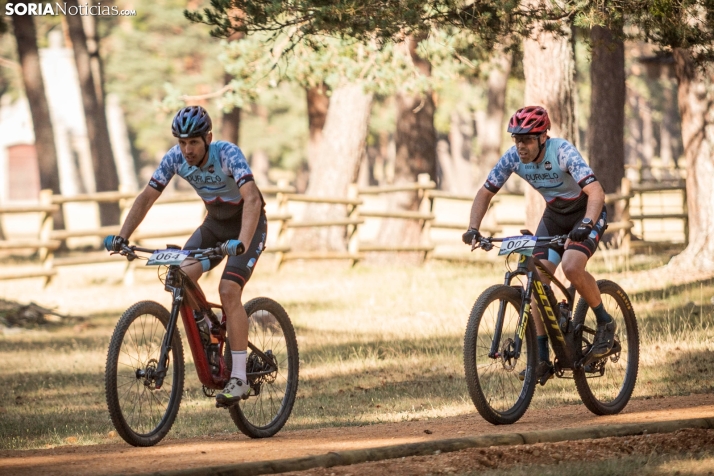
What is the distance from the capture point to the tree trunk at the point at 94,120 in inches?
1216

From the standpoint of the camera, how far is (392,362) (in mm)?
12047

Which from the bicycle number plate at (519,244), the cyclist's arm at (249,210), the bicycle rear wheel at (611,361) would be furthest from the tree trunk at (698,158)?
the cyclist's arm at (249,210)

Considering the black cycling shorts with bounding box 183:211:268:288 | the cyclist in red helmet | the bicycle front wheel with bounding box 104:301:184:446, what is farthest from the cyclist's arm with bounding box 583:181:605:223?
the bicycle front wheel with bounding box 104:301:184:446

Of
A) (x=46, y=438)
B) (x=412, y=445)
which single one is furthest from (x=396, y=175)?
(x=412, y=445)

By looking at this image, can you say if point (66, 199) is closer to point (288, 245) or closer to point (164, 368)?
point (288, 245)

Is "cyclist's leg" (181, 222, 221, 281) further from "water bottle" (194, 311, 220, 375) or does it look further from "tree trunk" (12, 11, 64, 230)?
"tree trunk" (12, 11, 64, 230)

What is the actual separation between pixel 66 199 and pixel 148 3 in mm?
53977

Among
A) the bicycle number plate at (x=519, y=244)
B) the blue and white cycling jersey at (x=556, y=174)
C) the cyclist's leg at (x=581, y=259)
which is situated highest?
the blue and white cycling jersey at (x=556, y=174)

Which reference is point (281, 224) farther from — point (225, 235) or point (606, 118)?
point (225, 235)

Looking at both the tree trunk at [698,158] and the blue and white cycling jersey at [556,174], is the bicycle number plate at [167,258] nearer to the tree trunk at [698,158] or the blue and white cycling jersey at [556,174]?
the blue and white cycling jersey at [556,174]

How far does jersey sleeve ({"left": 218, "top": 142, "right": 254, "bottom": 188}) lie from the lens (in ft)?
23.5

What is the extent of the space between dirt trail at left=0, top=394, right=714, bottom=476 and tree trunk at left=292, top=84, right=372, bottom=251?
45.0ft

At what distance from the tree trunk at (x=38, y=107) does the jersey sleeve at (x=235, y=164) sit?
2093 cm

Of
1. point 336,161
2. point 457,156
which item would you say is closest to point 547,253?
point 336,161
